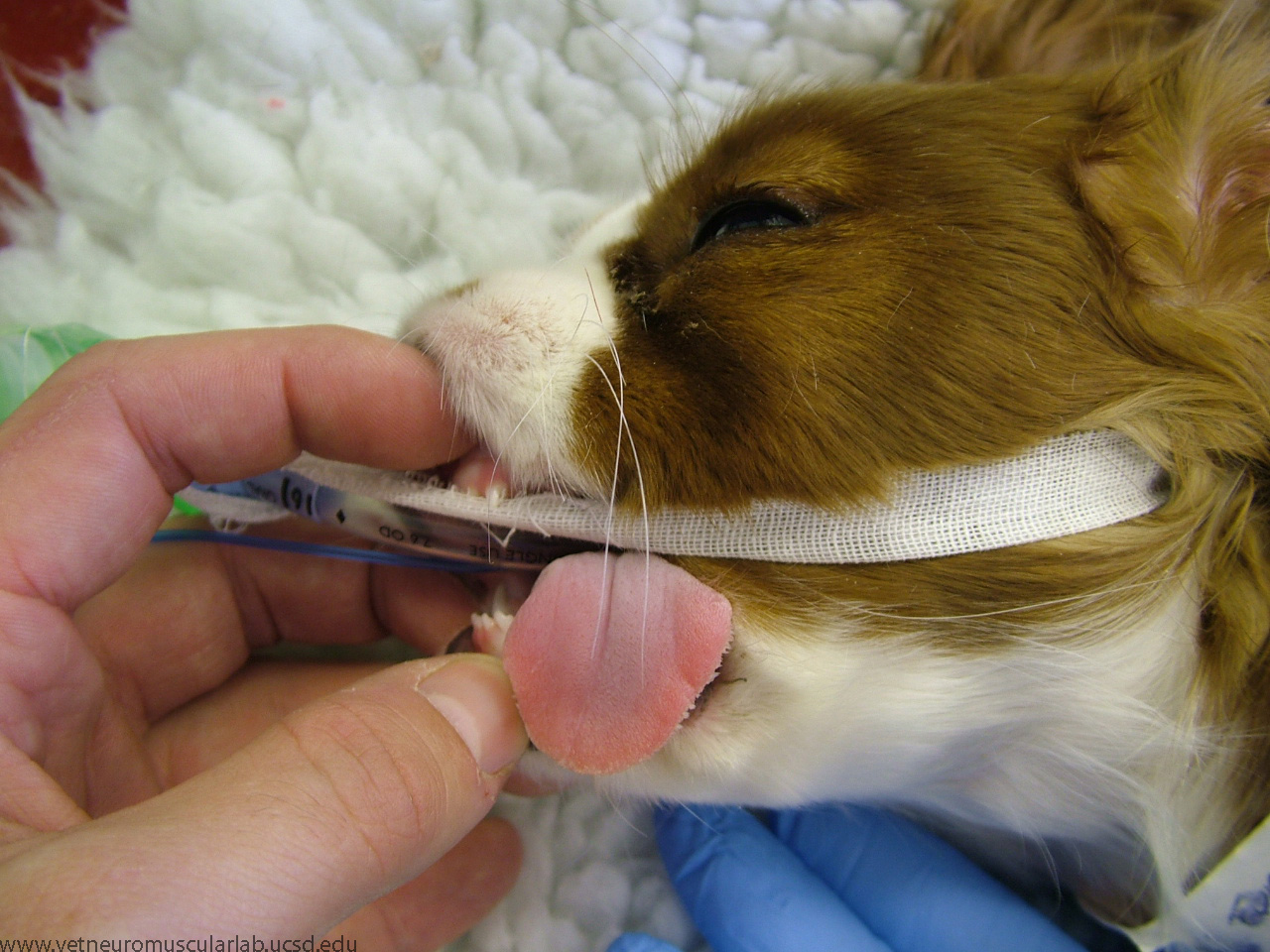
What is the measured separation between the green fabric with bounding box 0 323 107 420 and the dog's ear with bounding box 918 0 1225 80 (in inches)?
53.5

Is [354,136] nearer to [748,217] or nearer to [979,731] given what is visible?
[748,217]

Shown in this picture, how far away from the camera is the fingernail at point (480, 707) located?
71 centimetres

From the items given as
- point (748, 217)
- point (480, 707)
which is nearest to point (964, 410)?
point (748, 217)

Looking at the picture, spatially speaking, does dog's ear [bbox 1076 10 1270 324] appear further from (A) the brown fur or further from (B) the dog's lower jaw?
(B) the dog's lower jaw

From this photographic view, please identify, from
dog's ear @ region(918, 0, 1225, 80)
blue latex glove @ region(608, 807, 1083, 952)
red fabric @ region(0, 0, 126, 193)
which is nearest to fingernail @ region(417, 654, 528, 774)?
blue latex glove @ region(608, 807, 1083, 952)

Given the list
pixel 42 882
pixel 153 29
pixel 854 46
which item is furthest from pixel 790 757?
pixel 153 29

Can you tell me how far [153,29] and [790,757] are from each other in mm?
1559

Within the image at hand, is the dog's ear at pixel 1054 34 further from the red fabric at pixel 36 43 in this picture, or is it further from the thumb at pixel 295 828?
the red fabric at pixel 36 43

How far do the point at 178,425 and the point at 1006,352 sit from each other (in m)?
0.78

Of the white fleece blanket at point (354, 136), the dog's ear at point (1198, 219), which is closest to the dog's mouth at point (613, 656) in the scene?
the dog's ear at point (1198, 219)

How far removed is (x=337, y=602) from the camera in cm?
113

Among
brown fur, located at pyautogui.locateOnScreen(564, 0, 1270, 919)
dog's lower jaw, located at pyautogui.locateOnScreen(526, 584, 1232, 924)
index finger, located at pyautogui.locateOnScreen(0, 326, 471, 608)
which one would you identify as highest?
brown fur, located at pyautogui.locateOnScreen(564, 0, 1270, 919)

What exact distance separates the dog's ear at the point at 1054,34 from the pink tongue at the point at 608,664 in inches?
37.2

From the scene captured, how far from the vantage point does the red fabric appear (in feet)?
4.75
